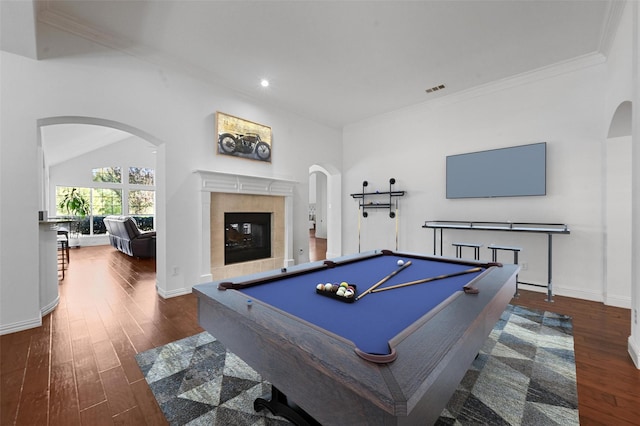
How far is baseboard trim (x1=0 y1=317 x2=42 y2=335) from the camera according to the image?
2511 mm

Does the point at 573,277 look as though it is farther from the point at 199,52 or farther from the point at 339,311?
the point at 199,52

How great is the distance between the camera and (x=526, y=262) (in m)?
3.95

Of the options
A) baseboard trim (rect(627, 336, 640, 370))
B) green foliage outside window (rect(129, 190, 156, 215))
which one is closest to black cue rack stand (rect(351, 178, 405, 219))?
baseboard trim (rect(627, 336, 640, 370))

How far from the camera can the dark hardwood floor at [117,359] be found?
5.20 feet

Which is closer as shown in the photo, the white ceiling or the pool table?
the pool table

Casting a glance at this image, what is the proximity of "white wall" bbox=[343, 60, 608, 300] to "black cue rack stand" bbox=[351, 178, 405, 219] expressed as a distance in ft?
0.50

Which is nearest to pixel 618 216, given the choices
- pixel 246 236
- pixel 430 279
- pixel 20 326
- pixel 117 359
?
pixel 430 279

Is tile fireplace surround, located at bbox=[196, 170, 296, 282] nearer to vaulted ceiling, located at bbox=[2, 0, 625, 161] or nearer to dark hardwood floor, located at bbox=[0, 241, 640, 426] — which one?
dark hardwood floor, located at bbox=[0, 241, 640, 426]

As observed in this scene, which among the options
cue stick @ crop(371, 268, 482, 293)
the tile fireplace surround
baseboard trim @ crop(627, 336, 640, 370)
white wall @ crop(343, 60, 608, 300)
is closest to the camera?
cue stick @ crop(371, 268, 482, 293)

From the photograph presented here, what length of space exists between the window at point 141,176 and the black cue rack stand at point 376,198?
792 centimetres

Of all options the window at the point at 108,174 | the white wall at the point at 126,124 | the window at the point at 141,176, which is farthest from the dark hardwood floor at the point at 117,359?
the window at the point at 141,176

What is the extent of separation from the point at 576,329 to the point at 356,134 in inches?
190

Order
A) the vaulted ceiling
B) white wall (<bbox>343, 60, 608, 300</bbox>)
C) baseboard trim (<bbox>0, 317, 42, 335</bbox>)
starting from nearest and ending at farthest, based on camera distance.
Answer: baseboard trim (<bbox>0, 317, 42, 335</bbox>)
the vaulted ceiling
white wall (<bbox>343, 60, 608, 300</bbox>)

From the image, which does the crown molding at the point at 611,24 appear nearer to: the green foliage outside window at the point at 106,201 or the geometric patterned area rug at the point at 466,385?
the geometric patterned area rug at the point at 466,385
